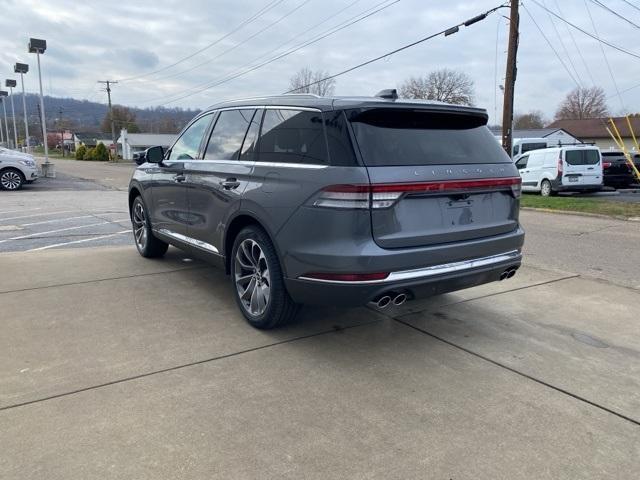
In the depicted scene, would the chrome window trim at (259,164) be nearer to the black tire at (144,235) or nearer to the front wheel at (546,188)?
the black tire at (144,235)

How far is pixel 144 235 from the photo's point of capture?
667 centimetres

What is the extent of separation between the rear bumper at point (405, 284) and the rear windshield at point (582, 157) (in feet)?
50.1

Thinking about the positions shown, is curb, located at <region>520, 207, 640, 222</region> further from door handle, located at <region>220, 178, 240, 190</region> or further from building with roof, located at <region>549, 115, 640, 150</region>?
building with roof, located at <region>549, 115, 640, 150</region>

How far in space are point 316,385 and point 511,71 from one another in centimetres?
1753

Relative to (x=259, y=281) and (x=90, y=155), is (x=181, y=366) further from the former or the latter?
(x=90, y=155)

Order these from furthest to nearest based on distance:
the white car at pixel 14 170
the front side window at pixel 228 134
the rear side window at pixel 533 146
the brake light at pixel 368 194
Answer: the rear side window at pixel 533 146
the white car at pixel 14 170
the front side window at pixel 228 134
the brake light at pixel 368 194

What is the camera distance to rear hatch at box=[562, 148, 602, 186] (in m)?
17.2

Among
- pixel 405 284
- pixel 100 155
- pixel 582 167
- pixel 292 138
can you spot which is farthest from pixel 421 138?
pixel 100 155

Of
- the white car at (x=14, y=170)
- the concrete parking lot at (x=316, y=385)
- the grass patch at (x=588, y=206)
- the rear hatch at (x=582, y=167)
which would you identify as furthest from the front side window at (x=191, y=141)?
the white car at (x=14, y=170)

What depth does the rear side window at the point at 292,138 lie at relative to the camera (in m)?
3.55

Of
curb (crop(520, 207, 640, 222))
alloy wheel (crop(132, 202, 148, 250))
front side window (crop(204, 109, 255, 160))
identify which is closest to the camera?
front side window (crop(204, 109, 255, 160))

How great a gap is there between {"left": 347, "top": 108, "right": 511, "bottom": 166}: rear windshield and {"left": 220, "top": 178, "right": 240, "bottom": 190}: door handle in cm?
121

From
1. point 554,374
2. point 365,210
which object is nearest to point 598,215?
point 554,374

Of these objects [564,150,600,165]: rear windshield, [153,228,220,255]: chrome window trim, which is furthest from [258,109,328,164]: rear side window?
[564,150,600,165]: rear windshield
